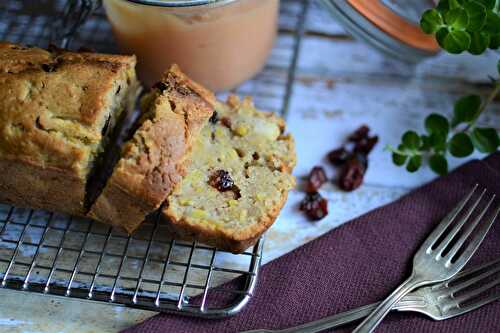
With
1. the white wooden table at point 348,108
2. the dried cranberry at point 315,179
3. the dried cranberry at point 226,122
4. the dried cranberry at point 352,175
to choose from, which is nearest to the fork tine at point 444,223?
the white wooden table at point 348,108

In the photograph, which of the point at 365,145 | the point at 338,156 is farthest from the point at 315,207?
the point at 365,145

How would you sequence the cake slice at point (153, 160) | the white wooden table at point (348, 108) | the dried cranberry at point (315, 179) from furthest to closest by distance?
A: the dried cranberry at point (315, 179) → the white wooden table at point (348, 108) → the cake slice at point (153, 160)

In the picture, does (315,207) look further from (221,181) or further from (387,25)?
(387,25)

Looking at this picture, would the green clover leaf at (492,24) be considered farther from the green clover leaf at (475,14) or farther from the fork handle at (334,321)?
the fork handle at (334,321)

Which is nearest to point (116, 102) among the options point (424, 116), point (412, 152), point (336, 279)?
point (336, 279)

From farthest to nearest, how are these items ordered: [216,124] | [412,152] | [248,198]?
[412,152]
[216,124]
[248,198]

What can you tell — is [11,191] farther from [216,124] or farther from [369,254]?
[369,254]
